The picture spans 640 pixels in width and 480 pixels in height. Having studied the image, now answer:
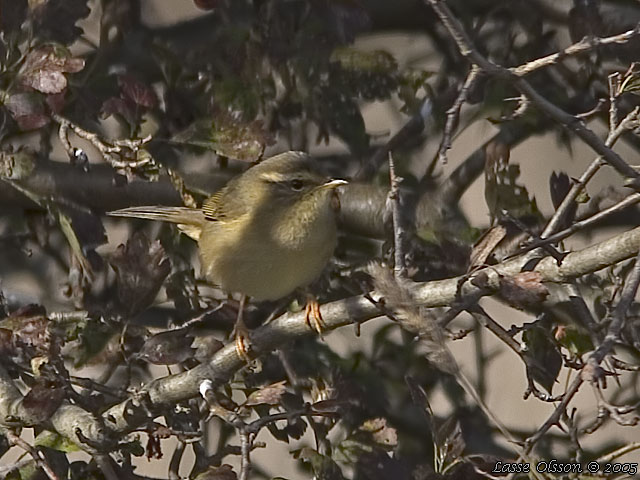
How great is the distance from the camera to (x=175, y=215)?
3348 millimetres

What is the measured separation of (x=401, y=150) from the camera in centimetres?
326

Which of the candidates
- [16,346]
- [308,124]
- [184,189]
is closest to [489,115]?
[308,124]

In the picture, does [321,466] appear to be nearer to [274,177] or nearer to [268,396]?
[268,396]

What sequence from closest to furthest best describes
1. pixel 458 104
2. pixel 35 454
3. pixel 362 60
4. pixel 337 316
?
pixel 458 104 < pixel 337 316 < pixel 35 454 < pixel 362 60

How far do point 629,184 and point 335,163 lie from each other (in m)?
1.75

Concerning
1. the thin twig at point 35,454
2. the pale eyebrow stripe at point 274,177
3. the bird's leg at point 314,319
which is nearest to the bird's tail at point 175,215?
the pale eyebrow stripe at point 274,177

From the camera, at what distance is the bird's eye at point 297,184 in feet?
10.9

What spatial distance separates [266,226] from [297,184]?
0.17 meters

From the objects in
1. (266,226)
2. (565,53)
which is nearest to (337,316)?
(565,53)

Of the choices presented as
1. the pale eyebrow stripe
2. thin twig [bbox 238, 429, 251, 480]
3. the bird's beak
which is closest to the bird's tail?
the pale eyebrow stripe

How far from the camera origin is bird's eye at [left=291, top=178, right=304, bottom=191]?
3.32 meters

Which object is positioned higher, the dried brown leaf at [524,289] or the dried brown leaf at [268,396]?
the dried brown leaf at [524,289]

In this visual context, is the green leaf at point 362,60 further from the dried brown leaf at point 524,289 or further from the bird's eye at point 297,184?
the dried brown leaf at point 524,289

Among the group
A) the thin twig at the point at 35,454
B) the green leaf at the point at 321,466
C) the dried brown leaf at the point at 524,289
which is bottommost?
the thin twig at the point at 35,454
